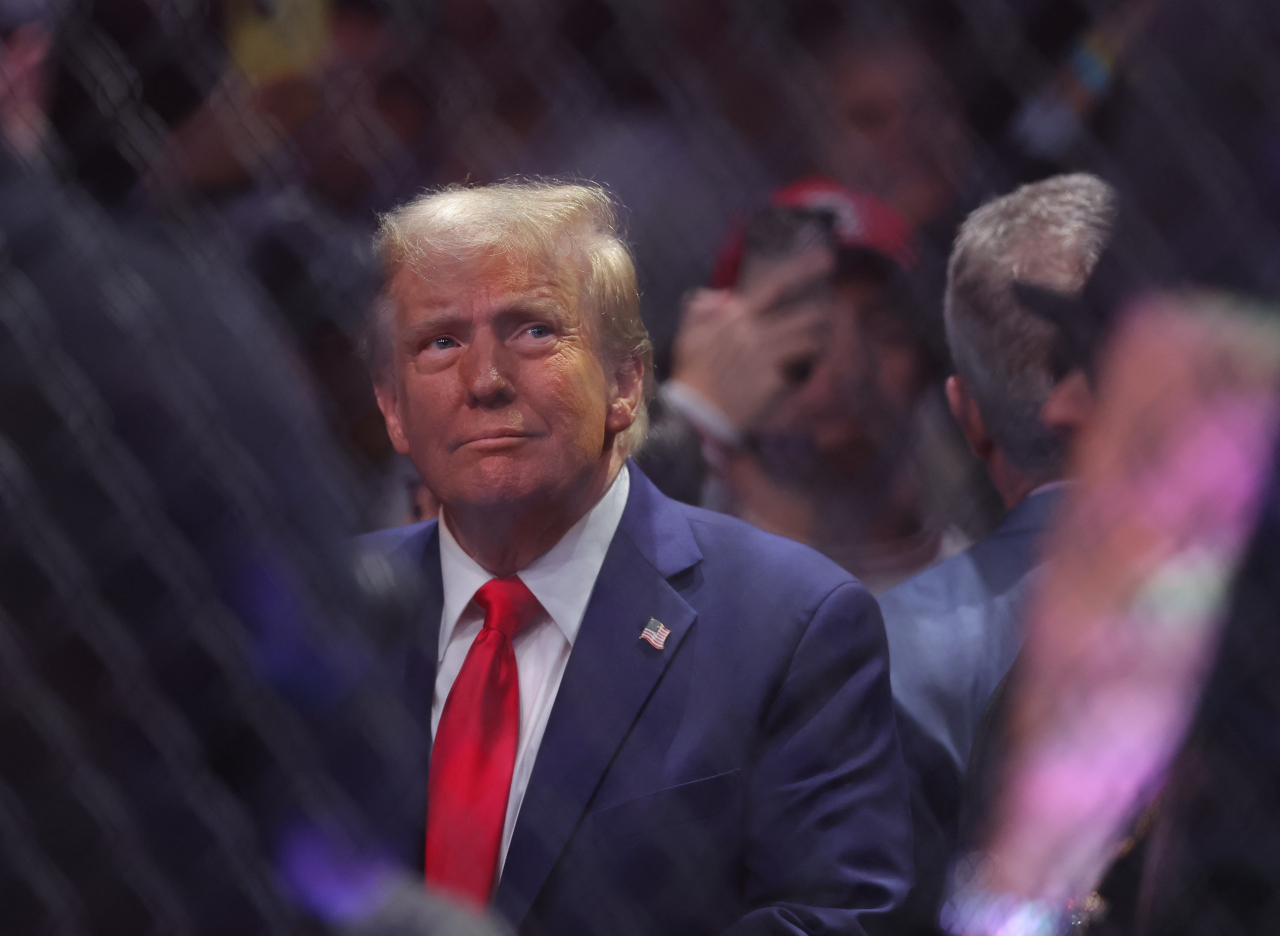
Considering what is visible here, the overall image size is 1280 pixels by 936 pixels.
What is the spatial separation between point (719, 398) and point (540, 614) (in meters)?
0.44

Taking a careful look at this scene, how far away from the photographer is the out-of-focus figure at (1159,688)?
1494 mm

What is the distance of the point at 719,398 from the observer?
5.74 ft

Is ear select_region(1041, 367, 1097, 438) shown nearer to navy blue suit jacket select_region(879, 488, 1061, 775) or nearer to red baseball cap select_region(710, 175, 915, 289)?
navy blue suit jacket select_region(879, 488, 1061, 775)

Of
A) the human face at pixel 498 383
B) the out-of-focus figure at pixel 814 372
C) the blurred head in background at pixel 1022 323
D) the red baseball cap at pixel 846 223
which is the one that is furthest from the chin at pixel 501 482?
the blurred head in background at pixel 1022 323

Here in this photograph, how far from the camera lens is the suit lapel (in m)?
1.37

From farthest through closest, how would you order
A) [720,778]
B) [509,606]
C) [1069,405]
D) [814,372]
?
[814,372]
[1069,405]
[509,606]
[720,778]

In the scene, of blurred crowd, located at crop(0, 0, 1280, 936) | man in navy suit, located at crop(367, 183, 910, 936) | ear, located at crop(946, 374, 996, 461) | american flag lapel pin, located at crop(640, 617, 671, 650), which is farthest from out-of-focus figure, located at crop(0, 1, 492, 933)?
ear, located at crop(946, 374, 996, 461)

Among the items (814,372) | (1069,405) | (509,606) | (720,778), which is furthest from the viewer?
(814,372)

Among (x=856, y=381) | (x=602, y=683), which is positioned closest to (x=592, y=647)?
(x=602, y=683)

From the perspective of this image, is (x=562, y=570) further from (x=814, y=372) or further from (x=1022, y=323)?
(x=1022, y=323)

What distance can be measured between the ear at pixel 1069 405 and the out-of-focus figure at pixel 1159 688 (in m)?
0.03

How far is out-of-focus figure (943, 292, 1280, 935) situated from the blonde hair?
0.60 metres

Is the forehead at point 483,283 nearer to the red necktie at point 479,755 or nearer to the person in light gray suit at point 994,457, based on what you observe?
the red necktie at point 479,755

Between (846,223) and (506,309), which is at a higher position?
(506,309)
